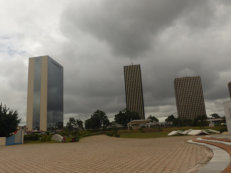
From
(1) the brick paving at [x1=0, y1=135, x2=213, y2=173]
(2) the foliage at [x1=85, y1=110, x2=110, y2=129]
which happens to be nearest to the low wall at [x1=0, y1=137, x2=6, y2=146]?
(1) the brick paving at [x1=0, y1=135, x2=213, y2=173]

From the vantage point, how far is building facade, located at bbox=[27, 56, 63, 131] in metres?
125

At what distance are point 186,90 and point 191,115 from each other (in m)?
25.5

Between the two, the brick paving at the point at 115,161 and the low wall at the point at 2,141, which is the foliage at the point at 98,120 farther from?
the brick paving at the point at 115,161

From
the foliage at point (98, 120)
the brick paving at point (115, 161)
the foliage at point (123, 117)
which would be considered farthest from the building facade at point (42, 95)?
the brick paving at point (115, 161)

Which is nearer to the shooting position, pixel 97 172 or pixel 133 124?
pixel 97 172

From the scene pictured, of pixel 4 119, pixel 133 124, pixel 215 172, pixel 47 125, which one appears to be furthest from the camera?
pixel 47 125

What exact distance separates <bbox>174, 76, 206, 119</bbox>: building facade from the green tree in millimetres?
168629

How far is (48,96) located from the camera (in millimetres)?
128625

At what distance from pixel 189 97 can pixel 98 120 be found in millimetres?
120243

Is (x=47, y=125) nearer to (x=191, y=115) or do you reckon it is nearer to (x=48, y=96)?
Result: (x=48, y=96)

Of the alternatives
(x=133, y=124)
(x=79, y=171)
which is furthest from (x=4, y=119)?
(x=133, y=124)

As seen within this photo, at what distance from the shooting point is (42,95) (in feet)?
416

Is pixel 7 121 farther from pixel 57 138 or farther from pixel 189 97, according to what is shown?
pixel 189 97

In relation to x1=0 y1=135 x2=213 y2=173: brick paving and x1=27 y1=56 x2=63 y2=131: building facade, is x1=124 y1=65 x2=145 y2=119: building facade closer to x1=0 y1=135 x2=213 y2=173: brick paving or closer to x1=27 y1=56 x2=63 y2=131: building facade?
x1=27 y1=56 x2=63 y2=131: building facade
